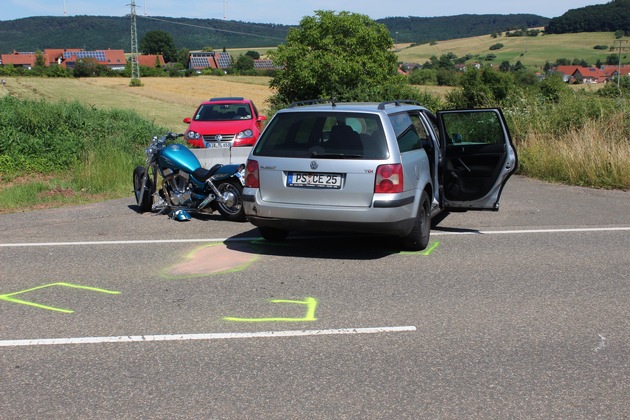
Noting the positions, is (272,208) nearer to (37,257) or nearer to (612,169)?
(37,257)

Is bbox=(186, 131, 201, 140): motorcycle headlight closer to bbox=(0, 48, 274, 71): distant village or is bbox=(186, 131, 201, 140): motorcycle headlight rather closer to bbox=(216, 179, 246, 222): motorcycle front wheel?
bbox=(216, 179, 246, 222): motorcycle front wheel

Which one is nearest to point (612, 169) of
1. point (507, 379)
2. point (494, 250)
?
point (494, 250)

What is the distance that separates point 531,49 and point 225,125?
105 metres

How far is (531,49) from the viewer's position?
4532 inches

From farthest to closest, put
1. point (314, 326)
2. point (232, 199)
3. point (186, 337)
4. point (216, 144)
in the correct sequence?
1. point (216, 144)
2. point (232, 199)
3. point (314, 326)
4. point (186, 337)

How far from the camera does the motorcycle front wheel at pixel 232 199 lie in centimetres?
1018

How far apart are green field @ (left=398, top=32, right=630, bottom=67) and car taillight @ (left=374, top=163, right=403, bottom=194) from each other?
3743 inches

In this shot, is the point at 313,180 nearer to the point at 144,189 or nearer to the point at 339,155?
the point at 339,155

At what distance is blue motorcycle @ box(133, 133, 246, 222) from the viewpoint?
1017 cm

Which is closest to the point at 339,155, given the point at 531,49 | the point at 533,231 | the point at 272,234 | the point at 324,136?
the point at 324,136

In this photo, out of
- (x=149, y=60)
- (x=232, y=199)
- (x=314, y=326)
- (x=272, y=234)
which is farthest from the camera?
(x=149, y=60)

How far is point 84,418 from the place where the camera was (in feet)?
12.9

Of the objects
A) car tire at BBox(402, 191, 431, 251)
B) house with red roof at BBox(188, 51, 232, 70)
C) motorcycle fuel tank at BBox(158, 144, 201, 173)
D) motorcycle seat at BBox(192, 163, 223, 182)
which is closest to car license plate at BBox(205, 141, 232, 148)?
motorcycle fuel tank at BBox(158, 144, 201, 173)

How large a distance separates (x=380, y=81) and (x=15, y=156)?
28.1 metres
